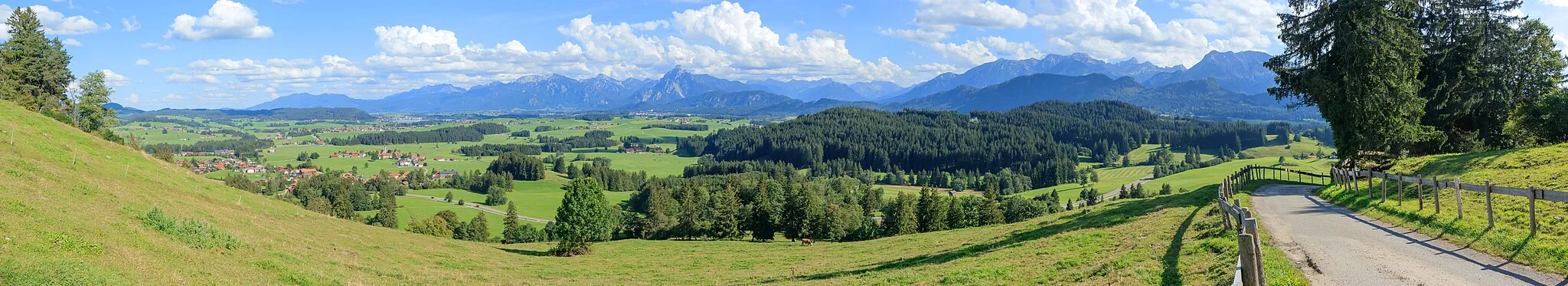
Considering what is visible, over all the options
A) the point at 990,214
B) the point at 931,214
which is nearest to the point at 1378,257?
the point at 931,214

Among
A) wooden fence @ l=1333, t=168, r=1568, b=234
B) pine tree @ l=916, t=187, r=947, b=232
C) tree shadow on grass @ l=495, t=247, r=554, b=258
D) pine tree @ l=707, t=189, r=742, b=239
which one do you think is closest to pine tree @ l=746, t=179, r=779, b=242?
pine tree @ l=707, t=189, r=742, b=239

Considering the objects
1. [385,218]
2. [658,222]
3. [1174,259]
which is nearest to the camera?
[1174,259]

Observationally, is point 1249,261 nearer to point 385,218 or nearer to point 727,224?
point 727,224

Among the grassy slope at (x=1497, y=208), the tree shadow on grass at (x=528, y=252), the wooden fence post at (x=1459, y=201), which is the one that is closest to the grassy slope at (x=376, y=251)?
the tree shadow on grass at (x=528, y=252)

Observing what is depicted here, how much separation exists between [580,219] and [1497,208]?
154 feet

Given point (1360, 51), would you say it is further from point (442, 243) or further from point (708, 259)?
point (442, 243)

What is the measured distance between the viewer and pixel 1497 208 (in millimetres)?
18531

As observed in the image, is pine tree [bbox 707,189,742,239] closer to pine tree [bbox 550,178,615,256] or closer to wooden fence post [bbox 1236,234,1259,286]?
pine tree [bbox 550,178,615,256]

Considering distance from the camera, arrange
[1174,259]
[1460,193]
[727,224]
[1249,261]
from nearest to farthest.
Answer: [1249,261] → [1174,259] → [1460,193] → [727,224]

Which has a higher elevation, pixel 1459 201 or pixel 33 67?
pixel 33 67

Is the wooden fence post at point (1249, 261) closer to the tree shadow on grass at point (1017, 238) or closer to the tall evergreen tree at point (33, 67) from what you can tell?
the tree shadow on grass at point (1017, 238)

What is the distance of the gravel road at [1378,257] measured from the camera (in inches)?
456

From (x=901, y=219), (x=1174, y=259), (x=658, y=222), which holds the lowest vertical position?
(x=658, y=222)

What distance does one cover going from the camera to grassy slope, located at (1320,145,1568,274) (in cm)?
1340
